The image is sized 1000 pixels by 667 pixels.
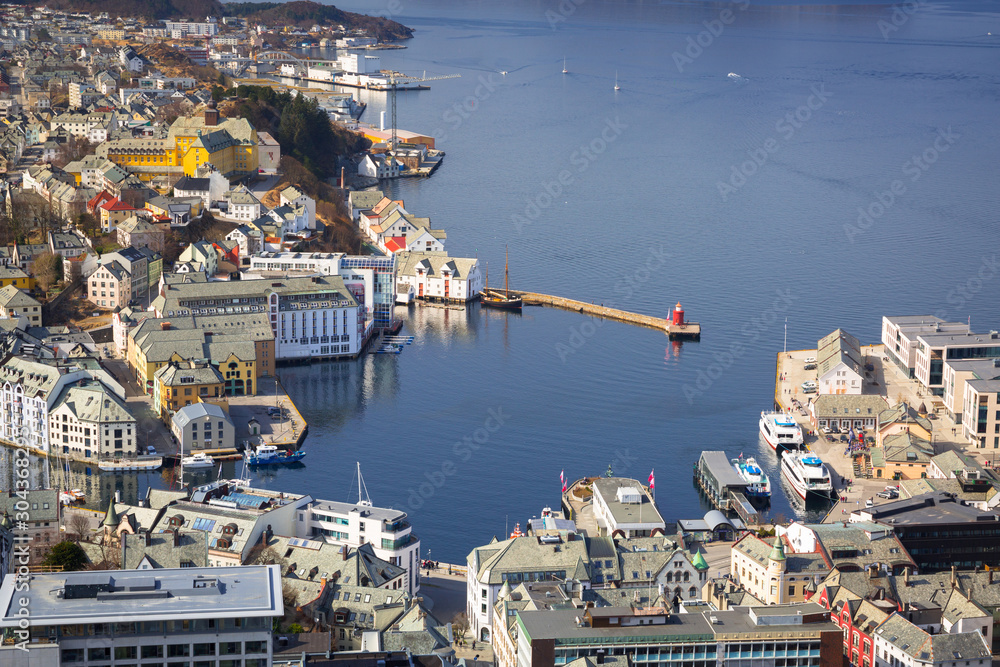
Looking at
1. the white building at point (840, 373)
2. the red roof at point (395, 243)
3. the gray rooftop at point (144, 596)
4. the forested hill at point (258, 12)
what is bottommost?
the gray rooftop at point (144, 596)

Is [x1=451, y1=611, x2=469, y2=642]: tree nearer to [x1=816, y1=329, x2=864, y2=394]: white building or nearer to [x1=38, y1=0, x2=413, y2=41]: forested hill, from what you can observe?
[x1=816, y1=329, x2=864, y2=394]: white building

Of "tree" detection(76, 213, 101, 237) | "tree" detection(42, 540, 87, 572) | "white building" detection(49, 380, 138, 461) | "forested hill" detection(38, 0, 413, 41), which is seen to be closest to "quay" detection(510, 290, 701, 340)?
"tree" detection(76, 213, 101, 237)

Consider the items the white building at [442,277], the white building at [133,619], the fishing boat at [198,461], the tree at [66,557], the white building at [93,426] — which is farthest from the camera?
the white building at [442,277]

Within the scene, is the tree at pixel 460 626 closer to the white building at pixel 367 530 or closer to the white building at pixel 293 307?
the white building at pixel 367 530

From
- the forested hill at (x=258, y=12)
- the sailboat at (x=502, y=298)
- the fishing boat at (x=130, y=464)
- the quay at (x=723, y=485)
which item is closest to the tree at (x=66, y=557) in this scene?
the fishing boat at (x=130, y=464)

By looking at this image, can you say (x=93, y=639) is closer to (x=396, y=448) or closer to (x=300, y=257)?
(x=396, y=448)

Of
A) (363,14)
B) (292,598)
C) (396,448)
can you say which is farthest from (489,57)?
(292,598)
